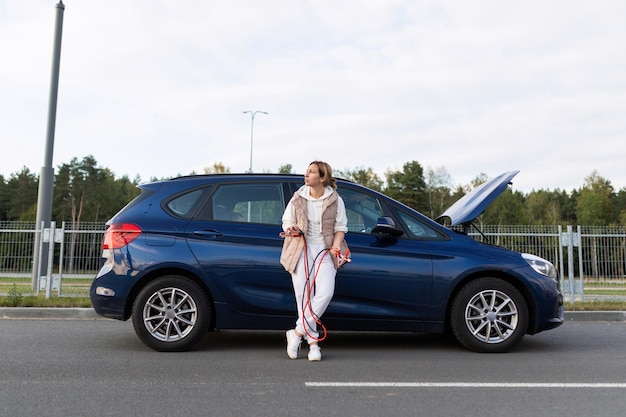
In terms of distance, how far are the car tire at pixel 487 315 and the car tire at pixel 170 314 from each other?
2.30 meters

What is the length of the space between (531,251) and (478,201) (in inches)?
239

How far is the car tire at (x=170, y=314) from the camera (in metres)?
5.43

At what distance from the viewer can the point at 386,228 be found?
5445 mm

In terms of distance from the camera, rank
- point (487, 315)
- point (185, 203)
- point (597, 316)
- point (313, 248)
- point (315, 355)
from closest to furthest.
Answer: point (315, 355)
point (313, 248)
point (487, 315)
point (185, 203)
point (597, 316)

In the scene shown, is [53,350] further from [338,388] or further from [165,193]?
[338,388]

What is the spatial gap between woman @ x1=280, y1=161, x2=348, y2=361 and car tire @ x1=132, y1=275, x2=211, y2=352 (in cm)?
85

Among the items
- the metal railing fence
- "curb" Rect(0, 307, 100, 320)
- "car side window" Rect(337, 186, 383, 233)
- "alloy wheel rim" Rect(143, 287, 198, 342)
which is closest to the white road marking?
"alloy wheel rim" Rect(143, 287, 198, 342)

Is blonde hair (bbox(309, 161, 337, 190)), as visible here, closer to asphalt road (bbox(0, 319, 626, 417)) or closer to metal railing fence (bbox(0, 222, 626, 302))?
asphalt road (bbox(0, 319, 626, 417))

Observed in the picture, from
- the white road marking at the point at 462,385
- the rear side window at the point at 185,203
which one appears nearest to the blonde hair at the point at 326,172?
the rear side window at the point at 185,203

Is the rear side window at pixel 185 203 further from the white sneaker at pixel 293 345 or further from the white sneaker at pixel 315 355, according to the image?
the white sneaker at pixel 315 355

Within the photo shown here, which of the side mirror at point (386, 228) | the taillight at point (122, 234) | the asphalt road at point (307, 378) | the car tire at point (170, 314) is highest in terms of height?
the side mirror at point (386, 228)

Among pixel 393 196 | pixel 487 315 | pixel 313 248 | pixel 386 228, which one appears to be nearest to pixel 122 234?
pixel 313 248

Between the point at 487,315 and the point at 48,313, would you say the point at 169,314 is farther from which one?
the point at 48,313

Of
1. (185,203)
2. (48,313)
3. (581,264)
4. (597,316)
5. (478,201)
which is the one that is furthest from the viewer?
(581,264)
